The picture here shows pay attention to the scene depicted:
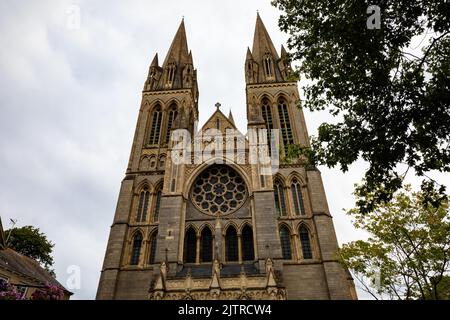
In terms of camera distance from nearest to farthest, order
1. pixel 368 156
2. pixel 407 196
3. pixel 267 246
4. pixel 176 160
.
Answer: pixel 368 156
pixel 407 196
pixel 267 246
pixel 176 160

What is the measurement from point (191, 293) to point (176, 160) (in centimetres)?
1100

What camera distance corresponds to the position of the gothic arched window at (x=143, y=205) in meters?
24.9

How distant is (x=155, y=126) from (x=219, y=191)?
450 inches

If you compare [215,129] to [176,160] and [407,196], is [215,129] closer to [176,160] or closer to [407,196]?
[176,160]

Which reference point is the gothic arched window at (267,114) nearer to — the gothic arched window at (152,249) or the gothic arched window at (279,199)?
the gothic arched window at (279,199)

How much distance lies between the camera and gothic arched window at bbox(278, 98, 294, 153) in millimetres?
28516

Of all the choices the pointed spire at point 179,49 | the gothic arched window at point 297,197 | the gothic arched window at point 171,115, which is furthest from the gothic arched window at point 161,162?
the pointed spire at point 179,49

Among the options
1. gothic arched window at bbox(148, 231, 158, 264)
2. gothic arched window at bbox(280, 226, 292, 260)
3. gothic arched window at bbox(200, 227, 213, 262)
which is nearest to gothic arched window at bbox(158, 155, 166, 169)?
gothic arched window at bbox(148, 231, 158, 264)

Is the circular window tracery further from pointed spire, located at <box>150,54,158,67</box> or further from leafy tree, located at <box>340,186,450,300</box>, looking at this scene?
pointed spire, located at <box>150,54,158,67</box>

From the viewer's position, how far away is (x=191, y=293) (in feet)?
58.2

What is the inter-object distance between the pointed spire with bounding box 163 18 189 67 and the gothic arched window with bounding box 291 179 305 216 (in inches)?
893

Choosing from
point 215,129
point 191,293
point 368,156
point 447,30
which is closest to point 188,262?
point 191,293

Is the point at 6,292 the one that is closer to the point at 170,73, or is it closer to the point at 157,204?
the point at 157,204

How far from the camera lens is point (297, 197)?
24625 mm
